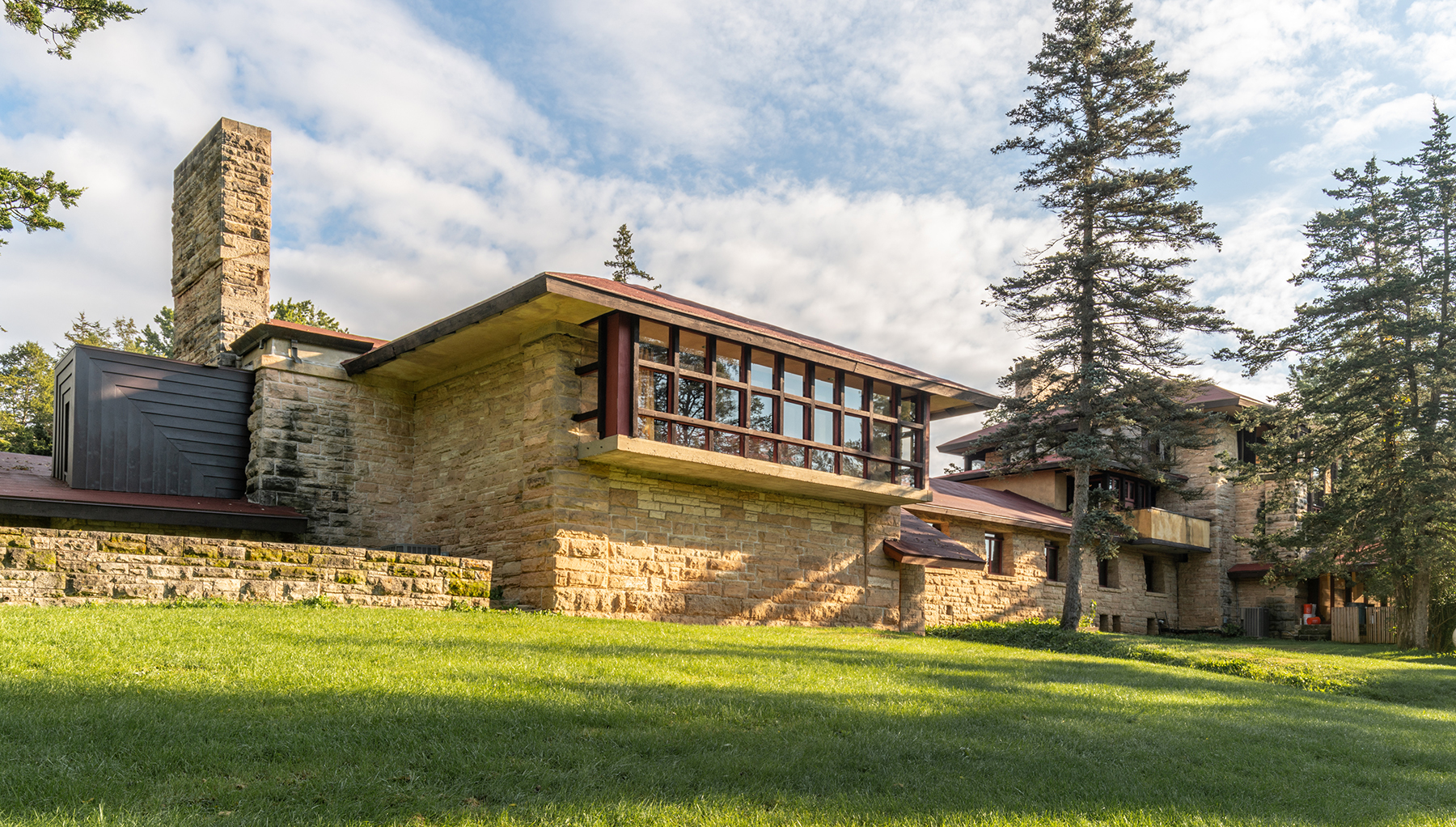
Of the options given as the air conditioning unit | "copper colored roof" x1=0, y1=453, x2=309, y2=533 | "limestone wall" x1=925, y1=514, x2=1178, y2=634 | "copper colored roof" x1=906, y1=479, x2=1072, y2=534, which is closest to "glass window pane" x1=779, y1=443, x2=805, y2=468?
"copper colored roof" x1=906, y1=479, x2=1072, y2=534

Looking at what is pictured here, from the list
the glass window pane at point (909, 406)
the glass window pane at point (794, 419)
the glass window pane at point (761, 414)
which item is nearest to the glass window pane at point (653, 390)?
the glass window pane at point (761, 414)

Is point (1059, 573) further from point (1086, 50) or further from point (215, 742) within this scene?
point (215, 742)

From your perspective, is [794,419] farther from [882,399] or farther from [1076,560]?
[1076,560]

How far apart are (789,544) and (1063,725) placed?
906 centimetres

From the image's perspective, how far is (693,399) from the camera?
14.7m

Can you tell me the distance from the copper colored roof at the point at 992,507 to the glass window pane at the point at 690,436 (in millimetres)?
7961

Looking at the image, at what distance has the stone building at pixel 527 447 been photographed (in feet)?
43.8

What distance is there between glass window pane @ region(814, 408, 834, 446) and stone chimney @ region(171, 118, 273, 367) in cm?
1078

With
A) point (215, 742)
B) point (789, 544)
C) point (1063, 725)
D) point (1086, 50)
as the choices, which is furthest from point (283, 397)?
point (1086, 50)

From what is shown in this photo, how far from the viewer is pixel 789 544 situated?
16.2 meters

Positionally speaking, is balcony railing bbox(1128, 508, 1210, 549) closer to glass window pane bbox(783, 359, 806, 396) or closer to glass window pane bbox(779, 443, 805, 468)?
glass window pane bbox(779, 443, 805, 468)

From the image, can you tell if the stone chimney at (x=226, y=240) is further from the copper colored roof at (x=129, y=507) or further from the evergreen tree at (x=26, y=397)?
the evergreen tree at (x=26, y=397)

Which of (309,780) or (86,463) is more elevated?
(86,463)

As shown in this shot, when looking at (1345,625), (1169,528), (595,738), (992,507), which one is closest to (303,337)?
(595,738)
